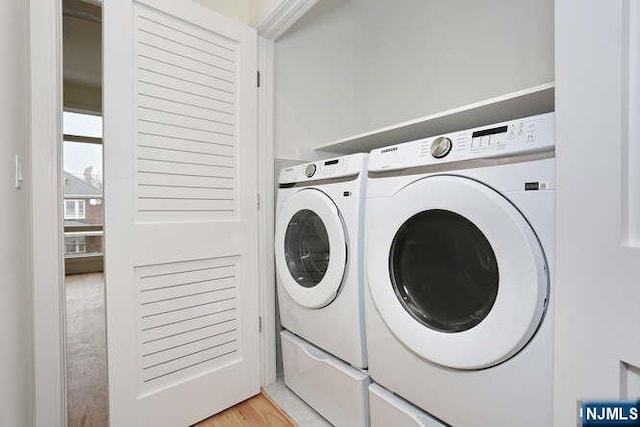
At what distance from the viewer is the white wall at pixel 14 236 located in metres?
0.79

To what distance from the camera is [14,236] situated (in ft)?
2.90

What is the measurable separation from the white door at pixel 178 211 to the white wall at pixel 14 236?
0.23 metres

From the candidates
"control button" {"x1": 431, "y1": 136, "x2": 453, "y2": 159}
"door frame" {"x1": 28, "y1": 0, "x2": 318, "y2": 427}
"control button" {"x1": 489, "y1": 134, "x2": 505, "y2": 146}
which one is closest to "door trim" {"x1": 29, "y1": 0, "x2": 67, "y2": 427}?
"door frame" {"x1": 28, "y1": 0, "x2": 318, "y2": 427}

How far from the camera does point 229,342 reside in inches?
57.7

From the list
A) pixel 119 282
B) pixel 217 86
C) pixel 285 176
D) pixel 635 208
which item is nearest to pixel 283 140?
pixel 285 176

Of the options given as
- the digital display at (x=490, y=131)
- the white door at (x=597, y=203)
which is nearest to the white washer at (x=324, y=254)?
the digital display at (x=490, y=131)

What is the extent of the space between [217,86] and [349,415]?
152cm

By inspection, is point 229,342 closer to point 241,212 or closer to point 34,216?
point 241,212

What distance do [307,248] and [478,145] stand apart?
35.9 inches

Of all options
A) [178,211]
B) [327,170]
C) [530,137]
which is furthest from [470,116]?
[178,211]

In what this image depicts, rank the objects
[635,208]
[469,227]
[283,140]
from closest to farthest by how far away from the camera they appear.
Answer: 1. [635,208]
2. [469,227]
3. [283,140]

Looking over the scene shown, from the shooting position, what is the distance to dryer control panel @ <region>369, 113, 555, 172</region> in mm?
728

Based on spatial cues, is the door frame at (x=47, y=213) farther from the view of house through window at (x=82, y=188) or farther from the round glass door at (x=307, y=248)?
the view of house through window at (x=82, y=188)

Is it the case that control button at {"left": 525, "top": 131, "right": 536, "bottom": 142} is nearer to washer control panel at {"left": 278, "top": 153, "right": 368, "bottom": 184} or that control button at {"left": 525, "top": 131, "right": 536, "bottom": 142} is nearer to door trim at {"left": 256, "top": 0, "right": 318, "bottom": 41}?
washer control panel at {"left": 278, "top": 153, "right": 368, "bottom": 184}
